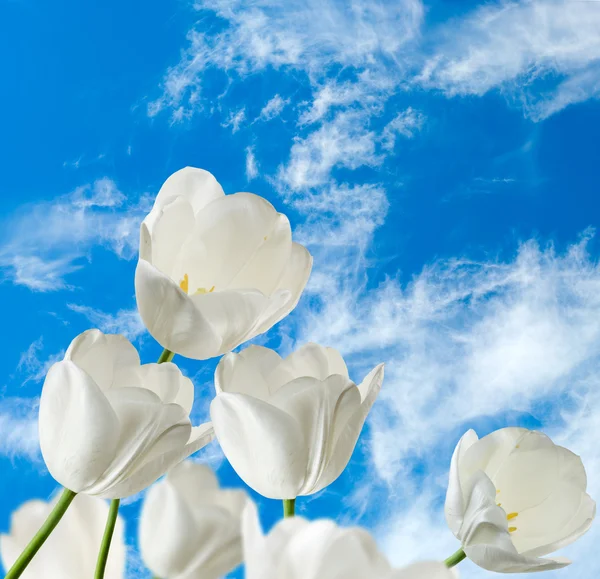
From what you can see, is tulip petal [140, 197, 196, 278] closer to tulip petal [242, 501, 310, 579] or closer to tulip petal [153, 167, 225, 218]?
tulip petal [153, 167, 225, 218]

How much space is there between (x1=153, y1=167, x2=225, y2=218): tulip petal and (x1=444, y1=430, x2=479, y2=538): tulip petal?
0.12 metres

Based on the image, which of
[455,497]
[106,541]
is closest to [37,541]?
[106,541]

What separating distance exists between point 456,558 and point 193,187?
154 mm

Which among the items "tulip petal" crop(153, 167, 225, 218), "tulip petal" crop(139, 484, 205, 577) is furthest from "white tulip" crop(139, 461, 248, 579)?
"tulip petal" crop(153, 167, 225, 218)

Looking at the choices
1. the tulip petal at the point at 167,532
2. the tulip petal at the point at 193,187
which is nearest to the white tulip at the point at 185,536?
the tulip petal at the point at 167,532

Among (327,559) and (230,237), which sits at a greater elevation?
(230,237)

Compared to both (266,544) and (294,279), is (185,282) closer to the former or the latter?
(294,279)

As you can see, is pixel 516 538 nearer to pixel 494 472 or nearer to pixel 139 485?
pixel 494 472

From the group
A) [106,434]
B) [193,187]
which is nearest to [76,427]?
[106,434]

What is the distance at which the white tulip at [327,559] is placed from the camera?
15cm

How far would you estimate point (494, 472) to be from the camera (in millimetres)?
280

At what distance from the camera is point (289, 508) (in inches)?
8.7

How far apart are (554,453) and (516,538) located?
0.03m

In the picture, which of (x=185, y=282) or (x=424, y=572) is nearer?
(x=424, y=572)
